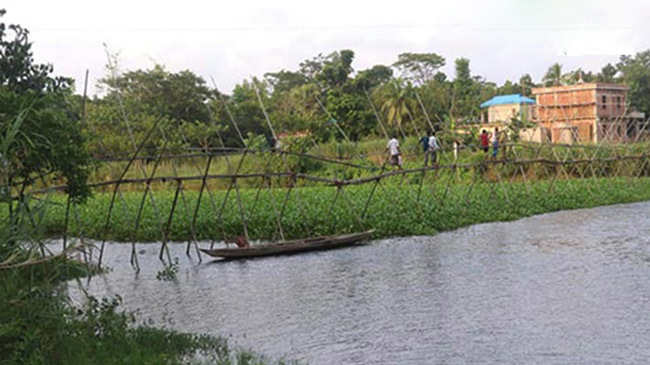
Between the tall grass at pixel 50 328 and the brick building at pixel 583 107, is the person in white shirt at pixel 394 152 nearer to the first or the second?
the brick building at pixel 583 107

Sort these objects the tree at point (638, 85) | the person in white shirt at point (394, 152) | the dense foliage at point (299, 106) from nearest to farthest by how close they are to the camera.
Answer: the person in white shirt at point (394, 152) → the dense foliage at point (299, 106) → the tree at point (638, 85)

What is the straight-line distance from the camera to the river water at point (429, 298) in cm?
840

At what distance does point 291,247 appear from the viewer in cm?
1506

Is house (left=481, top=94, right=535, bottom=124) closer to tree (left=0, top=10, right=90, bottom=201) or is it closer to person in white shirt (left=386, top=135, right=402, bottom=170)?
person in white shirt (left=386, top=135, right=402, bottom=170)

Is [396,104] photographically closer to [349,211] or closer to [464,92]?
[464,92]

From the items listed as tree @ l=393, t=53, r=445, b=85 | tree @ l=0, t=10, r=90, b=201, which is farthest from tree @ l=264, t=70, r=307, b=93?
tree @ l=0, t=10, r=90, b=201

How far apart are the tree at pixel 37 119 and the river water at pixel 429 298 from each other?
256cm

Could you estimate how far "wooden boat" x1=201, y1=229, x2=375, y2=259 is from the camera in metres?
14.5

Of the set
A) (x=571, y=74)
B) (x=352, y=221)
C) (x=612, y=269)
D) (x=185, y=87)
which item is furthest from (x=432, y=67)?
(x=612, y=269)

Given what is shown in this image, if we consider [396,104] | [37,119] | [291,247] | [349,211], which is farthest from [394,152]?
[37,119]

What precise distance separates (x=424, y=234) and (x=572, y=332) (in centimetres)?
854

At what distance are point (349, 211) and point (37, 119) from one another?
10.8m

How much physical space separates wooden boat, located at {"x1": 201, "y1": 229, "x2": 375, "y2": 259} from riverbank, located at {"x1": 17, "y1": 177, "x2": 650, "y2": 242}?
3.42 feet

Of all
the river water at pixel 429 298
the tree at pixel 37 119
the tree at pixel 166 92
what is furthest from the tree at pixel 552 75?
the tree at pixel 37 119
